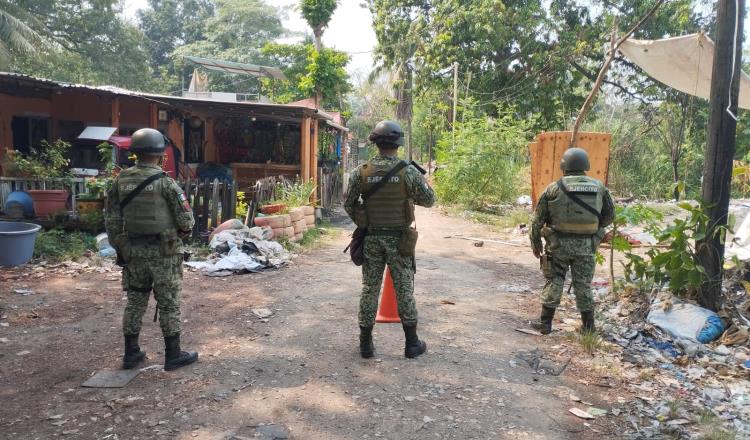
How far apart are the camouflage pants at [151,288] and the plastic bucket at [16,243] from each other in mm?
4084

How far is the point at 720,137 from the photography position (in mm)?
4996

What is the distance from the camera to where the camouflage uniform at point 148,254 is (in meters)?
3.71

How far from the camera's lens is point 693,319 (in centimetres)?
485

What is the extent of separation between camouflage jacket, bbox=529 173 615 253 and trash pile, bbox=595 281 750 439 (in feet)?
3.07

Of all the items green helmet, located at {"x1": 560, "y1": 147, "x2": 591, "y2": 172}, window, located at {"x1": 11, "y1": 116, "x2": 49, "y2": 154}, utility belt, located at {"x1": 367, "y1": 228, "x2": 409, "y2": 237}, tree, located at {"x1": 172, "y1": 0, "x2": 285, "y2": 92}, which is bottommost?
utility belt, located at {"x1": 367, "y1": 228, "x2": 409, "y2": 237}

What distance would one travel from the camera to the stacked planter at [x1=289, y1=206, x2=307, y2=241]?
351 inches

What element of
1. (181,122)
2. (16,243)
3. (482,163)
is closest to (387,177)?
(16,243)

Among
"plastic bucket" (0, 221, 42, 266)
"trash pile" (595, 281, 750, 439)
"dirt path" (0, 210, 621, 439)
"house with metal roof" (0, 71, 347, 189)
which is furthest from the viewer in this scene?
"house with metal roof" (0, 71, 347, 189)

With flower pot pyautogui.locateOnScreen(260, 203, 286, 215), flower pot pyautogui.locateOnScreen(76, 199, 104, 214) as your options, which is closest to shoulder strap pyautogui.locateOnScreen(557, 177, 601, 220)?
flower pot pyautogui.locateOnScreen(260, 203, 286, 215)

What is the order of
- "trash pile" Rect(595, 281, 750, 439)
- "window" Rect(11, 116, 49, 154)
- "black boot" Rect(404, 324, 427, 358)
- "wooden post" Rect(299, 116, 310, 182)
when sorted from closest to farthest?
"trash pile" Rect(595, 281, 750, 439)
"black boot" Rect(404, 324, 427, 358)
"window" Rect(11, 116, 49, 154)
"wooden post" Rect(299, 116, 310, 182)

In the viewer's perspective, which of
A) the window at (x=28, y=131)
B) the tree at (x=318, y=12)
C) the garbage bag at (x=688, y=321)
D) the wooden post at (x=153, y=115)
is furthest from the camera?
the tree at (x=318, y=12)

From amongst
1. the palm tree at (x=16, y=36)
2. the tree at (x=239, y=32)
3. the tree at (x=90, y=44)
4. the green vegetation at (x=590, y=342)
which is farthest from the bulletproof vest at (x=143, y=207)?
the tree at (x=239, y=32)

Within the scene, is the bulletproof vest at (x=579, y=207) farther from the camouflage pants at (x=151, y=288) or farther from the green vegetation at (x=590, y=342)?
the camouflage pants at (x=151, y=288)

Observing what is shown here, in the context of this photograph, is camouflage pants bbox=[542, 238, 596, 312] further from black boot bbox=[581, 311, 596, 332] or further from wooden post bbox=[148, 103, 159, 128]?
wooden post bbox=[148, 103, 159, 128]
